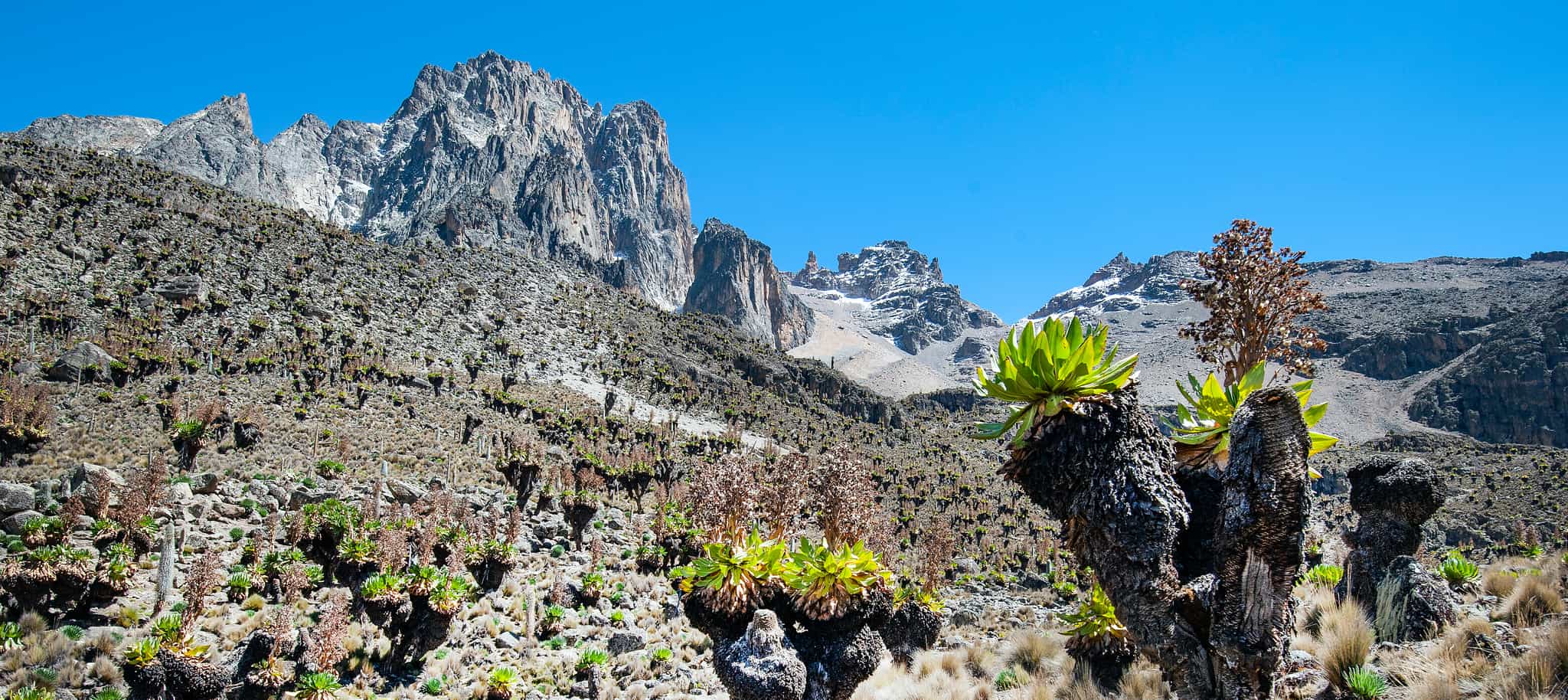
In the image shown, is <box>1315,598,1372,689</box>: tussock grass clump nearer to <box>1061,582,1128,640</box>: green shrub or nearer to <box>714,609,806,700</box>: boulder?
<box>1061,582,1128,640</box>: green shrub

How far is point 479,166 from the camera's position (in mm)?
137000

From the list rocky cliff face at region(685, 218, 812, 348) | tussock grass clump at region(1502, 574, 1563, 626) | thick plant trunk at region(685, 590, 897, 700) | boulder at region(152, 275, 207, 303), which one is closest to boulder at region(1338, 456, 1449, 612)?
tussock grass clump at region(1502, 574, 1563, 626)

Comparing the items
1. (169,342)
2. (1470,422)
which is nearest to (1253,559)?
(169,342)

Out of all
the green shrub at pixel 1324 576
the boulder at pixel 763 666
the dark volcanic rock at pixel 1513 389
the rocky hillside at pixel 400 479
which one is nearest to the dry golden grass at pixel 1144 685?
the rocky hillside at pixel 400 479

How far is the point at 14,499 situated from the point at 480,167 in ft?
450

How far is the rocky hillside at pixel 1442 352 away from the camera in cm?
9544

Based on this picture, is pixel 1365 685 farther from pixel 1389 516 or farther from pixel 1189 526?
pixel 1389 516

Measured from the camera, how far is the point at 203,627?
1120 cm

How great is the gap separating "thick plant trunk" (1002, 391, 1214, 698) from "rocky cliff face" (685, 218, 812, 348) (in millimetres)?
142791

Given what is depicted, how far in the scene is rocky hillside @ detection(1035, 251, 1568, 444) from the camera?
313 feet

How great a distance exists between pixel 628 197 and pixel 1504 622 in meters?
178

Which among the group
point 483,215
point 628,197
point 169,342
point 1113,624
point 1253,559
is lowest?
point 1113,624

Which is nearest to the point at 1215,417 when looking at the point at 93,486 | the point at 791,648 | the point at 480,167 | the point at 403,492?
the point at 791,648

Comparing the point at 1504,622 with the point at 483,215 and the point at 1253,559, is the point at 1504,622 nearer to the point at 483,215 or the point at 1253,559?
the point at 1253,559
